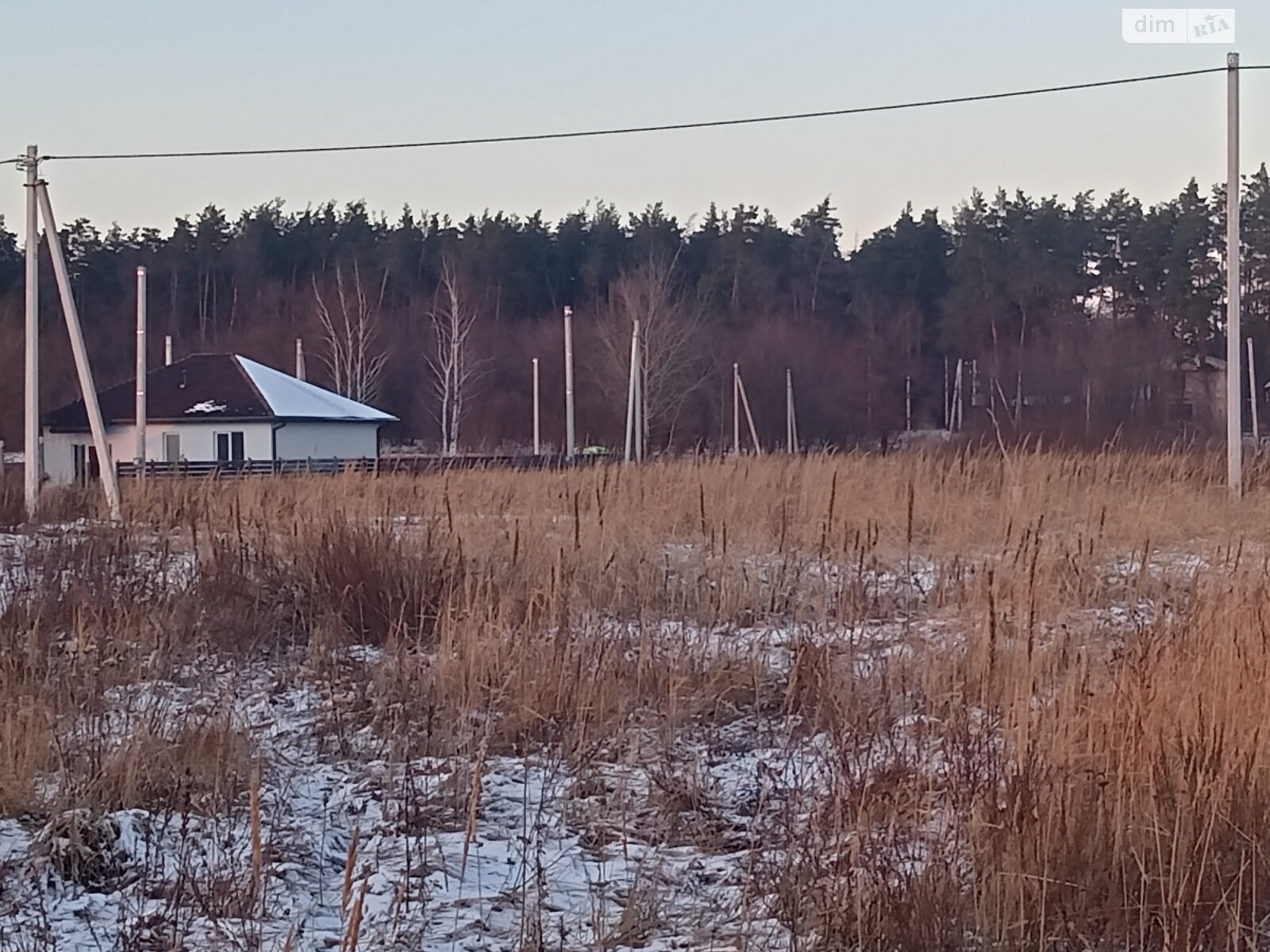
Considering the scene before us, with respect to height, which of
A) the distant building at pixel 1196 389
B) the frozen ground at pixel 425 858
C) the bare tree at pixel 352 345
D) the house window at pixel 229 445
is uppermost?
the bare tree at pixel 352 345

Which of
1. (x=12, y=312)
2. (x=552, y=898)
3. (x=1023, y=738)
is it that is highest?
(x=12, y=312)

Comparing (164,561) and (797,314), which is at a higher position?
(797,314)

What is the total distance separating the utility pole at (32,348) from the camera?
1331 centimetres

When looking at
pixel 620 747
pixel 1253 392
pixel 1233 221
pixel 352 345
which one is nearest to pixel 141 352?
pixel 1233 221

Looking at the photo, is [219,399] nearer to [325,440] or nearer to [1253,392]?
[325,440]

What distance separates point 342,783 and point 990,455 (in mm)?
10184

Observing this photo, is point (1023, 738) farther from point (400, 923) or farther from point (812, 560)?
point (812, 560)

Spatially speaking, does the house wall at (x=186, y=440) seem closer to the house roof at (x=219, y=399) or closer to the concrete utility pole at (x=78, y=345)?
the house roof at (x=219, y=399)

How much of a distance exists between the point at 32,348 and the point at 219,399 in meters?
23.3

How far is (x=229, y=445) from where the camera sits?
1463 inches

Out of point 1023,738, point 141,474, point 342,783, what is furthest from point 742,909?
point 141,474

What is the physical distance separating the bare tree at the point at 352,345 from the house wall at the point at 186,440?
37.2ft

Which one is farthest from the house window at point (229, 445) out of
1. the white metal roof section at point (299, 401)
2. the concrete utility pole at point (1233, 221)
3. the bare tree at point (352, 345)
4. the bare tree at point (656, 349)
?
the concrete utility pole at point (1233, 221)

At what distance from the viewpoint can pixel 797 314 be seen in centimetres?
6025
